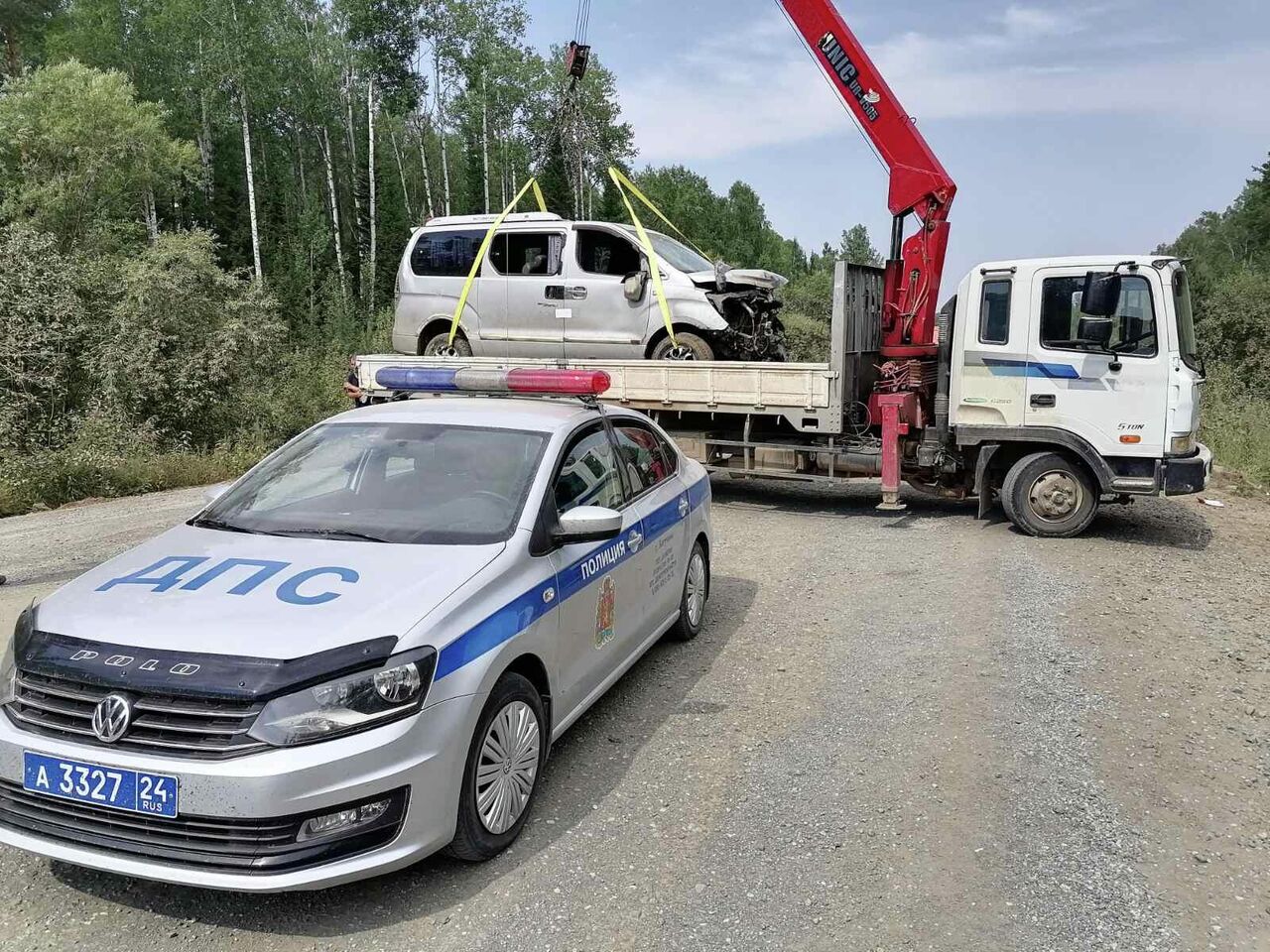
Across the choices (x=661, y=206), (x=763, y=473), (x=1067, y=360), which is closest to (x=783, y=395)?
(x=763, y=473)

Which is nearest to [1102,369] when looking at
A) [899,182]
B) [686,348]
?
[899,182]

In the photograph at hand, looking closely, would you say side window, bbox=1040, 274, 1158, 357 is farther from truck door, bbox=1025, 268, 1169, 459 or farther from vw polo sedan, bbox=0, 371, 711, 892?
vw polo sedan, bbox=0, 371, 711, 892

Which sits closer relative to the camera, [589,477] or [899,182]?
[589,477]

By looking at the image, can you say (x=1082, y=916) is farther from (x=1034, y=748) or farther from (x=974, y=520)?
(x=974, y=520)

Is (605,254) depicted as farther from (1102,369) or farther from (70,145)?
(70,145)

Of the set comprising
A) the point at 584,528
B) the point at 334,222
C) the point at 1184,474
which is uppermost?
the point at 334,222

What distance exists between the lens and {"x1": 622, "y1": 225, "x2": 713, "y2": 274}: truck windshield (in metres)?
10.4

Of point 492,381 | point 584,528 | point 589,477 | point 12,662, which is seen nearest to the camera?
point 12,662

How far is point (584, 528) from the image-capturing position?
395cm

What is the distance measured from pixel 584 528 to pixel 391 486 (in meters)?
0.99

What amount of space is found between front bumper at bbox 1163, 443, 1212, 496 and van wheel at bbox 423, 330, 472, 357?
738 cm

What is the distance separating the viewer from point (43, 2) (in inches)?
1628

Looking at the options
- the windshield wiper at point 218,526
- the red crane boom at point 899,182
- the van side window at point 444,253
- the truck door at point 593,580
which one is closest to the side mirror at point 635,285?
the van side window at point 444,253

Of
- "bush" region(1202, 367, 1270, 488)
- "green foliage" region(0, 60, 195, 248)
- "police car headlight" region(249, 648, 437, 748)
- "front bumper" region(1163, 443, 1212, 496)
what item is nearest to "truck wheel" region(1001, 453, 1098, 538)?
"front bumper" region(1163, 443, 1212, 496)
